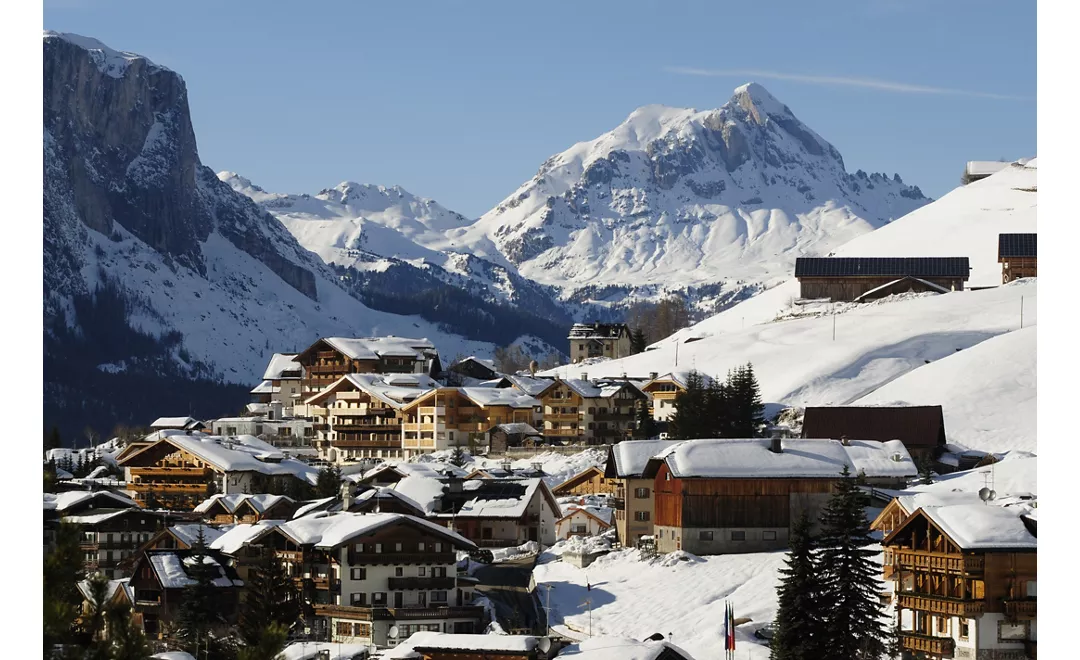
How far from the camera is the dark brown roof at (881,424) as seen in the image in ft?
304

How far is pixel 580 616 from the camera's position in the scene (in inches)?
2574

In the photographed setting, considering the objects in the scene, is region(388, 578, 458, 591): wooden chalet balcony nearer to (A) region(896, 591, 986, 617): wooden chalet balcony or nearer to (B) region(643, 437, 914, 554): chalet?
(B) region(643, 437, 914, 554): chalet

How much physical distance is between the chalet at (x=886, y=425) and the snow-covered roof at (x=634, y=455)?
48.3ft

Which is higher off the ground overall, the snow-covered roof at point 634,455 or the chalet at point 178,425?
the snow-covered roof at point 634,455

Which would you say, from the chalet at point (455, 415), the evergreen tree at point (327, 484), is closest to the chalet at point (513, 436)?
the chalet at point (455, 415)

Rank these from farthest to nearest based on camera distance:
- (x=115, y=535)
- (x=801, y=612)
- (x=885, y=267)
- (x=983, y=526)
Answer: (x=885, y=267) → (x=115, y=535) → (x=983, y=526) → (x=801, y=612)

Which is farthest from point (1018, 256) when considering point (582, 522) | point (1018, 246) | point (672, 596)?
point (672, 596)

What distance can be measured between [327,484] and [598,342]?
278 ft

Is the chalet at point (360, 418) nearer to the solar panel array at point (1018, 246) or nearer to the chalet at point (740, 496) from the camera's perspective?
the chalet at point (740, 496)

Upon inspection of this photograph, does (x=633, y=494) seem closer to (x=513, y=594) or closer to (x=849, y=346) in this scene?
(x=513, y=594)

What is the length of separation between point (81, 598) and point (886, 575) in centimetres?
3711

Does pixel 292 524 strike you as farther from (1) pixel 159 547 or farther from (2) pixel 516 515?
(2) pixel 516 515

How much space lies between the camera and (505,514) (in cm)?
8706

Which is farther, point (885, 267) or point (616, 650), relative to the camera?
point (885, 267)
